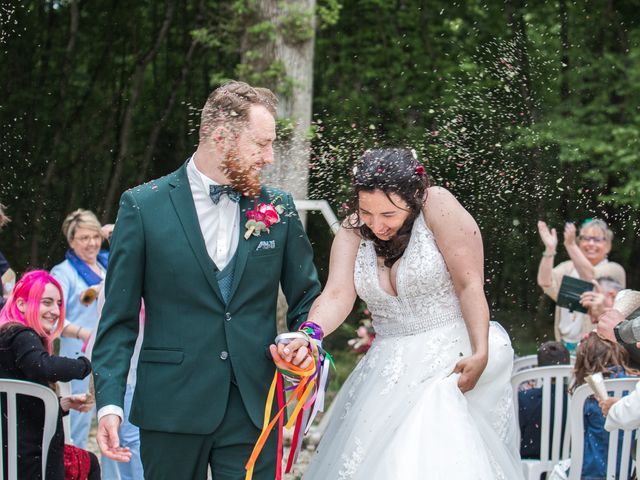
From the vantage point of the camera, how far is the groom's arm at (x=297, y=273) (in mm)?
3439

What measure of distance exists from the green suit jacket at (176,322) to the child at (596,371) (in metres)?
2.01

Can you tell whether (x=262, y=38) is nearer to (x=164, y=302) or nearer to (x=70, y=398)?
(x=70, y=398)

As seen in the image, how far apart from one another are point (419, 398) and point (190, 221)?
1033 millimetres

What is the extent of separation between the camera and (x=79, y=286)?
678cm

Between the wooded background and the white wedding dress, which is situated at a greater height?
the wooded background

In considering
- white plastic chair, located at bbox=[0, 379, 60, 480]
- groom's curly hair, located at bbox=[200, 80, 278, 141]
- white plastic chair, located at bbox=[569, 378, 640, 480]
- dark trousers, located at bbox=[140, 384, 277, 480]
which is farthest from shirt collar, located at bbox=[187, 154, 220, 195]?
white plastic chair, located at bbox=[569, 378, 640, 480]

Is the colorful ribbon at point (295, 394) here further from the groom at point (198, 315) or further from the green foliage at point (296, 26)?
the green foliage at point (296, 26)

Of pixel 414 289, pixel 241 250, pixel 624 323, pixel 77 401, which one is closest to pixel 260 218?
pixel 241 250

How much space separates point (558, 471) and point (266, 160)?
2.45 metres

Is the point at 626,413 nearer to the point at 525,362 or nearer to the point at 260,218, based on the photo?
the point at 260,218

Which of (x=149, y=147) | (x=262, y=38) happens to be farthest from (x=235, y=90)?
(x=149, y=147)

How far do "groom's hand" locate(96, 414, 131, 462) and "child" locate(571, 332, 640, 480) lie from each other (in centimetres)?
237

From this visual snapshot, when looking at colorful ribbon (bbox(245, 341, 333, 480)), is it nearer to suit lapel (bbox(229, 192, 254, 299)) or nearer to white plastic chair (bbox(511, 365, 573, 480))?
suit lapel (bbox(229, 192, 254, 299))

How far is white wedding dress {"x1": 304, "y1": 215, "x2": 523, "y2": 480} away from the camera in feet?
11.4
